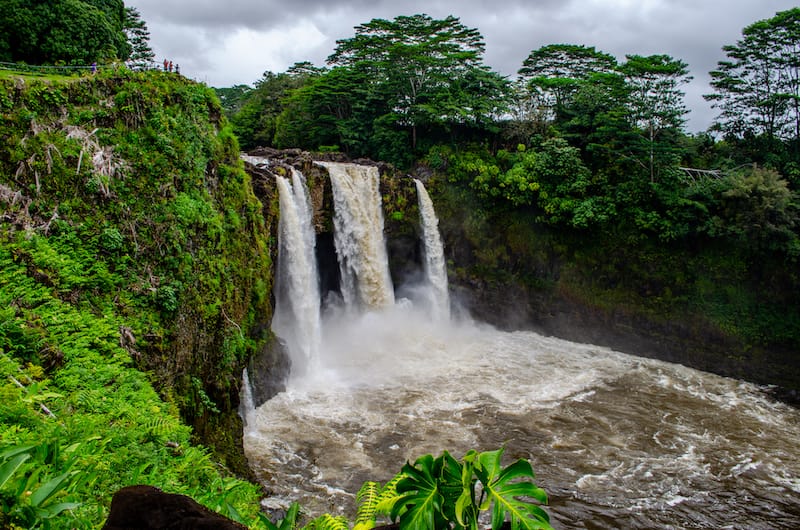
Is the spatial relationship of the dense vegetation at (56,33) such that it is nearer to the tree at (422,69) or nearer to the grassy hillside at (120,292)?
the grassy hillside at (120,292)

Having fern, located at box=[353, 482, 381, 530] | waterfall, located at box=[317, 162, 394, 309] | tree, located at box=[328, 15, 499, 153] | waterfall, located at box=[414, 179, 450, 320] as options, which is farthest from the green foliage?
tree, located at box=[328, 15, 499, 153]

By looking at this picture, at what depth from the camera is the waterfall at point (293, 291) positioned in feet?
47.6

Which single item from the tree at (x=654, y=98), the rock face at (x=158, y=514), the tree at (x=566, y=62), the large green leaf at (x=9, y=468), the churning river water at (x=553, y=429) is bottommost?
the churning river water at (x=553, y=429)

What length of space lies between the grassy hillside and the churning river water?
2261mm

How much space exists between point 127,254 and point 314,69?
28.9 meters

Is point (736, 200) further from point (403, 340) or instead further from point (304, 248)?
point (304, 248)

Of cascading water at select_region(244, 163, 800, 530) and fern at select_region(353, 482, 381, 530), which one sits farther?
cascading water at select_region(244, 163, 800, 530)

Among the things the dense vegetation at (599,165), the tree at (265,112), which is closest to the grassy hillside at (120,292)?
the dense vegetation at (599,165)

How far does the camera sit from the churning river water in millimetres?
9281

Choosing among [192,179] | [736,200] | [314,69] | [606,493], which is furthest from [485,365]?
[314,69]

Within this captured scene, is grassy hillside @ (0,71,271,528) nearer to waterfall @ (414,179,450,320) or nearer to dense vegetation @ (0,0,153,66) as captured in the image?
dense vegetation @ (0,0,153,66)

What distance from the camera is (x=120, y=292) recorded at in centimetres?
691

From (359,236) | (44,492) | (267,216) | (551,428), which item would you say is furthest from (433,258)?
(44,492)

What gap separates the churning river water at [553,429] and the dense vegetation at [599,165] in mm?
3111
